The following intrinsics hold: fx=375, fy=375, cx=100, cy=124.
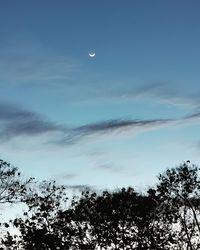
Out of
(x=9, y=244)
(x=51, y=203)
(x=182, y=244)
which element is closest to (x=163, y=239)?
(x=182, y=244)

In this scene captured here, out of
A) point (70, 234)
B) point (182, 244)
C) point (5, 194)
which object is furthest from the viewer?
point (70, 234)

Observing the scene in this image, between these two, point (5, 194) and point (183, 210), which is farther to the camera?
point (183, 210)

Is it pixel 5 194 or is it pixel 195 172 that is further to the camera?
pixel 195 172

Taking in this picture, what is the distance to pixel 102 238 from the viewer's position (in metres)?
52.1

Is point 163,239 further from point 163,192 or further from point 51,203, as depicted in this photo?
point 51,203

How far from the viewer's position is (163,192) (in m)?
45.0

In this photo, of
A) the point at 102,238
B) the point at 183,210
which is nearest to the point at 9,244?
the point at 102,238

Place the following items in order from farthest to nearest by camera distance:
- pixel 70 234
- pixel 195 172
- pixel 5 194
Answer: pixel 70 234, pixel 195 172, pixel 5 194

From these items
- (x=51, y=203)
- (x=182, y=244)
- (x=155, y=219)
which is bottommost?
(x=182, y=244)

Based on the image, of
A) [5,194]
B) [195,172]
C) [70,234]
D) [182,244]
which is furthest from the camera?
[70,234]

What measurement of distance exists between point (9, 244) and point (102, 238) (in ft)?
43.5

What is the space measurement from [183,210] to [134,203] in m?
7.68

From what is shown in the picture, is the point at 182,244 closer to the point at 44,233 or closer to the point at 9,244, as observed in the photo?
the point at 44,233

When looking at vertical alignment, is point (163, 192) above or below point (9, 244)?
above
